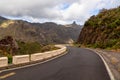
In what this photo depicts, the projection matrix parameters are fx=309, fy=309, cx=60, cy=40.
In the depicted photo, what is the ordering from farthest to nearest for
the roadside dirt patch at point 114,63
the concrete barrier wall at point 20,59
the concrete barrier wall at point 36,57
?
the concrete barrier wall at point 36,57, the concrete barrier wall at point 20,59, the roadside dirt patch at point 114,63

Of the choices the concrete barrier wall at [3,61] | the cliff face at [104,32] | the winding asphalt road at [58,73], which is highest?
the cliff face at [104,32]

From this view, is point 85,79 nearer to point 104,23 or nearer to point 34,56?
point 34,56

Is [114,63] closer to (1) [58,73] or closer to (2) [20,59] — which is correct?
(2) [20,59]

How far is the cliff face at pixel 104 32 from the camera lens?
214ft

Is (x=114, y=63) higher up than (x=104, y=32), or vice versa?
(x=104, y=32)

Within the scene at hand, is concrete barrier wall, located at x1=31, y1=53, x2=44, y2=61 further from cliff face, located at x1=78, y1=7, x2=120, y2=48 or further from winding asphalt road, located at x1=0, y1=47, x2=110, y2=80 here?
cliff face, located at x1=78, y1=7, x2=120, y2=48

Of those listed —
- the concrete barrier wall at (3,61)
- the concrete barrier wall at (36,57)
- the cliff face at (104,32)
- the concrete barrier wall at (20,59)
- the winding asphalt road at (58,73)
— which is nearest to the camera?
the winding asphalt road at (58,73)

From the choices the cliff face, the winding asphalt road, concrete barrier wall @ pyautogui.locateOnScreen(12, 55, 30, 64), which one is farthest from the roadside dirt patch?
the cliff face

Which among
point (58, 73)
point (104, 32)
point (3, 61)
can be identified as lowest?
point (58, 73)

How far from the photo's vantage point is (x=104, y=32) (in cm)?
7600

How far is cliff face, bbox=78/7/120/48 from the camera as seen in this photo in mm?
65312

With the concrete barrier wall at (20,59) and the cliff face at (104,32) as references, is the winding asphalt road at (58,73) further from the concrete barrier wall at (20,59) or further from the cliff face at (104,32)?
the cliff face at (104,32)

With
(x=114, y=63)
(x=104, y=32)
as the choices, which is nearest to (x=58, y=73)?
(x=114, y=63)

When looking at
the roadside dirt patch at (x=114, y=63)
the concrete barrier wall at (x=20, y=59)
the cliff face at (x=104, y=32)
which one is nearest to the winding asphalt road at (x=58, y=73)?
the roadside dirt patch at (x=114, y=63)
